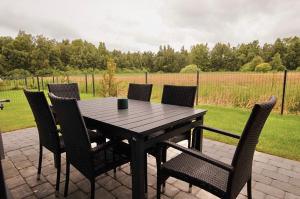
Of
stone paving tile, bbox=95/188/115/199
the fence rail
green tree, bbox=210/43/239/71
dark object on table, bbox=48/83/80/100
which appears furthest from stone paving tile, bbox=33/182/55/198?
green tree, bbox=210/43/239/71

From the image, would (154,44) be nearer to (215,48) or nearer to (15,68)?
(215,48)

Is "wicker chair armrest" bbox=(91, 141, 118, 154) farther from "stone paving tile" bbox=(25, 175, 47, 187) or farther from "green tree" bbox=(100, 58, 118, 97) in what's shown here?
"green tree" bbox=(100, 58, 118, 97)

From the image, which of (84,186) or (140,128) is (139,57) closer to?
(84,186)

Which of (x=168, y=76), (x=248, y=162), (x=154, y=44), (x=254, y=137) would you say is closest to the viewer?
(x=254, y=137)

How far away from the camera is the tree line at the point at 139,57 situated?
21938 millimetres

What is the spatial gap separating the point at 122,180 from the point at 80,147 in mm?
824

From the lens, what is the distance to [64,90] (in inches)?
125

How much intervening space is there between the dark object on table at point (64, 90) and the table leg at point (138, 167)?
7.34 feet

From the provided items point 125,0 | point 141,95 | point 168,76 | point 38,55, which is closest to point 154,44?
point 38,55

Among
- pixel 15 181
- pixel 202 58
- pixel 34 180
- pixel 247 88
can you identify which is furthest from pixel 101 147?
pixel 202 58

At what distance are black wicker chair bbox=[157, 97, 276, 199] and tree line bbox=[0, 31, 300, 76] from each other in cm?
1782

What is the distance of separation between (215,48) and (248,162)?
3303cm

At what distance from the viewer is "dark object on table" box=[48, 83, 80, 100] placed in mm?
3020

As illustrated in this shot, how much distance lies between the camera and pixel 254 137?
1209mm
